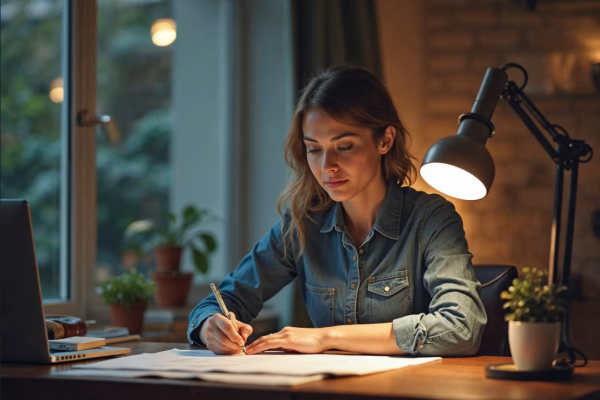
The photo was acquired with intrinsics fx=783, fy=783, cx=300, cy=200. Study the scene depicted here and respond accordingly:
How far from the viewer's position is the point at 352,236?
6.56ft

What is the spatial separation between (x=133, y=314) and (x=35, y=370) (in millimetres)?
1066

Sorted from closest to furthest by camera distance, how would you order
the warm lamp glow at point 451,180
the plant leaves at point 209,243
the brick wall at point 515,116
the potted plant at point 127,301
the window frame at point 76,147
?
the warm lamp glow at point 451,180
the potted plant at point 127,301
the window frame at point 76,147
the plant leaves at point 209,243
the brick wall at point 515,116

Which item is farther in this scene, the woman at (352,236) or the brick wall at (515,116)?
the brick wall at (515,116)

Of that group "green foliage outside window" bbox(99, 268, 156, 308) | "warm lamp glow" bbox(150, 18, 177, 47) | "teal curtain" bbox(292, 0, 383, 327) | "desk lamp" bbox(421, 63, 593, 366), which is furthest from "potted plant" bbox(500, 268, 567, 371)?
"warm lamp glow" bbox(150, 18, 177, 47)

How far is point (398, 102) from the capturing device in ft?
11.6

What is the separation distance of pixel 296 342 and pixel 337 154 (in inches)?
20.9

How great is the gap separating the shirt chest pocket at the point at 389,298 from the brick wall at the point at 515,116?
161 cm

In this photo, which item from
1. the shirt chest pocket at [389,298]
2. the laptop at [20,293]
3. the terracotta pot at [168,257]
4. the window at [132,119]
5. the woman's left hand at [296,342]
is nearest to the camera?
the laptop at [20,293]

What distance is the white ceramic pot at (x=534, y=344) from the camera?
1.26 metres

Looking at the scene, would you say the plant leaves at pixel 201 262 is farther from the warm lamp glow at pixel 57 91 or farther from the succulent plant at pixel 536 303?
the succulent plant at pixel 536 303

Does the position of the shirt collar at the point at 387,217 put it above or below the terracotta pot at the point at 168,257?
above

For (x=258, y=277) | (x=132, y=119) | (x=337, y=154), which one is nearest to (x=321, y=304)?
(x=258, y=277)

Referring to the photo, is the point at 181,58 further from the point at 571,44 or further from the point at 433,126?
the point at 571,44

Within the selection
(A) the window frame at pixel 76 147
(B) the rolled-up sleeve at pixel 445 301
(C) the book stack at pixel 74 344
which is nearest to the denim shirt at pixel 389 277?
(B) the rolled-up sleeve at pixel 445 301
